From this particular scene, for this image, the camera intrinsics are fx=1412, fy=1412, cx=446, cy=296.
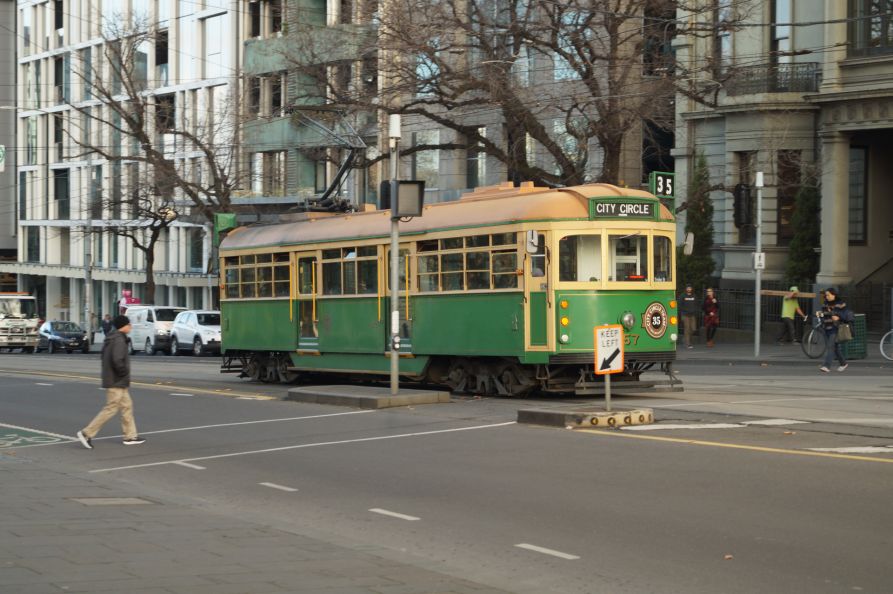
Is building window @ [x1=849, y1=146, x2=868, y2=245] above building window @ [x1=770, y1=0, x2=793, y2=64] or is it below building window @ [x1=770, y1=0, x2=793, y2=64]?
below

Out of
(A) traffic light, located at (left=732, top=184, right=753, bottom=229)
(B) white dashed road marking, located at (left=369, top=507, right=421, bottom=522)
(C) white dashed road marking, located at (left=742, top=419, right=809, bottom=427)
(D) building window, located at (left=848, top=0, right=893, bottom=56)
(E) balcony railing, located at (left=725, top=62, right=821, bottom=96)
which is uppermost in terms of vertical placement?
(D) building window, located at (left=848, top=0, right=893, bottom=56)

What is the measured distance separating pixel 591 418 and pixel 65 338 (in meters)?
49.2

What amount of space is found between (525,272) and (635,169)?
2603 cm

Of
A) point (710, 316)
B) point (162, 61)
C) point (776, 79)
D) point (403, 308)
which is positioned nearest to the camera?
point (403, 308)

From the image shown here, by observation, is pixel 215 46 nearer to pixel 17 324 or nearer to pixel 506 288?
pixel 17 324

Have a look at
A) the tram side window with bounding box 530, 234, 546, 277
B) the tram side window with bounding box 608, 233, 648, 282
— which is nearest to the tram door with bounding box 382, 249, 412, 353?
the tram side window with bounding box 530, 234, 546, 277

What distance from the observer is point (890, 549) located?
30.4 feet

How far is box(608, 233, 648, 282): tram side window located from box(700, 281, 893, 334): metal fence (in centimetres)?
1706

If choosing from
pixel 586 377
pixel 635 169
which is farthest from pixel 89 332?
pixel 586 377

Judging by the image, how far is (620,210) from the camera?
70.3 ft

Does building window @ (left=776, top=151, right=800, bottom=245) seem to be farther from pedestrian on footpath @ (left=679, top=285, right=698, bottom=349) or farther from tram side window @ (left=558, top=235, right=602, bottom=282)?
tram side window @ (left=558, top=235, right=602, bottom=282)

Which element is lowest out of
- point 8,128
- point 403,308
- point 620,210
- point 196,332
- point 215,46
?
point 196,332

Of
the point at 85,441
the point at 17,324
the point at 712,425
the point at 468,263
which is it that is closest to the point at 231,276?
the point at 468,263

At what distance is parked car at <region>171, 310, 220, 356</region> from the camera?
168ft
